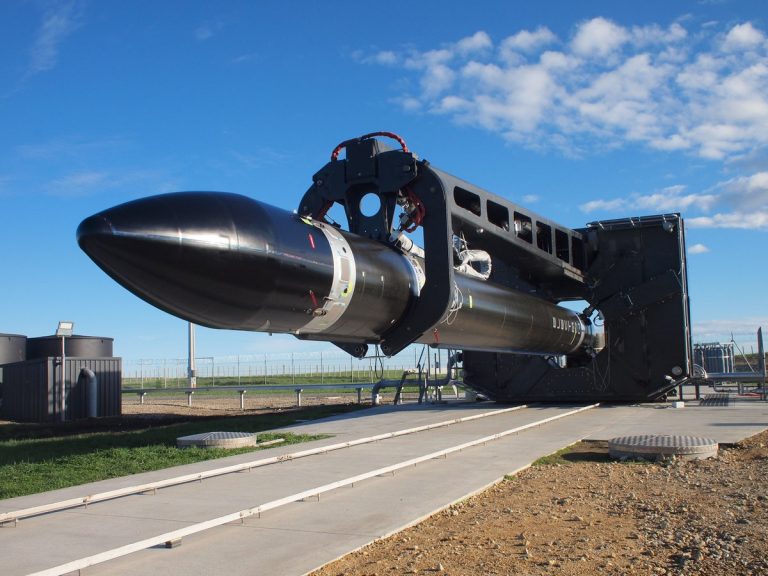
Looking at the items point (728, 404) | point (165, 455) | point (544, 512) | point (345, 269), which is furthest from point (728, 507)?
point (728, 404)

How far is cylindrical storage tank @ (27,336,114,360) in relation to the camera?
72.0ft

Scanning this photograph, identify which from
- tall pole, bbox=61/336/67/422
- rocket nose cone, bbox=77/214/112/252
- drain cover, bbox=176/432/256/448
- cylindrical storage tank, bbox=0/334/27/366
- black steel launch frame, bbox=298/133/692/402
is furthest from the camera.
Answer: cylindrical storage tank, bbox=0/334/27/366

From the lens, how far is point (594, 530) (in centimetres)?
558

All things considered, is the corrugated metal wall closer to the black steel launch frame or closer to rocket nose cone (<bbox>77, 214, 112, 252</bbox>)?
the black steel launch frame

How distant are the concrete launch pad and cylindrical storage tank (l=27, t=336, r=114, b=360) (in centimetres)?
1277

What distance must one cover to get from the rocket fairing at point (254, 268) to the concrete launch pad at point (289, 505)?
5.41ft

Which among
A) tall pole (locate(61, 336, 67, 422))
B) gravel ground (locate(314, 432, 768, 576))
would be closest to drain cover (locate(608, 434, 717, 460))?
gravel ground (locate(314, 432, 768, 576))

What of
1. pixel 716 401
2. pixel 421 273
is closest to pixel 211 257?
pixel 421 273

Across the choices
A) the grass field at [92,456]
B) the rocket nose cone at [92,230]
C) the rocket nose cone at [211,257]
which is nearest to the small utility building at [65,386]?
the grass field at [92,456]

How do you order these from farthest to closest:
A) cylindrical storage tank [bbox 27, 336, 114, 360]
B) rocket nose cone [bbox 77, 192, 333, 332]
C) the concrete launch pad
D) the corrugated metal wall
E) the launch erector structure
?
1. cylindrical storage tank [bbox 27, 336, 114, 360]
2. the corrugated metal wall
3. the launch erector structure
4. rocket nose cone [bbox 77, 192, 333, 332]
5. the concrete launch pad

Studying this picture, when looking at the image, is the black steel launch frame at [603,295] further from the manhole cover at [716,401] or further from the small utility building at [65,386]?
the small utility building at [65,386]

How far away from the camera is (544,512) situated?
6219 mm

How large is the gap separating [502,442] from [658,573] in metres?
6.35

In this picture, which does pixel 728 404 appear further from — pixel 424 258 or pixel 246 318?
pixel 246 318
